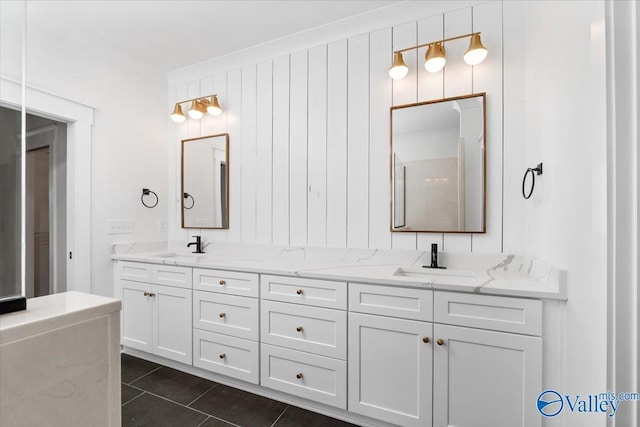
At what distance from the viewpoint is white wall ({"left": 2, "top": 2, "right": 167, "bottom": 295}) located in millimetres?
2199

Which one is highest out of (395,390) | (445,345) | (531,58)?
(531,58)

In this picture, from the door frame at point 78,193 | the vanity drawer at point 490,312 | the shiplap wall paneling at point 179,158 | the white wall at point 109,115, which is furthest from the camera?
the shiplap wall paneling at point 179,158

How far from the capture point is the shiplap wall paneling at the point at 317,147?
2365 millimetres

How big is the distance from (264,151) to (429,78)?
1.42 m

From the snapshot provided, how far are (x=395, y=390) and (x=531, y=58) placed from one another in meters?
2.06

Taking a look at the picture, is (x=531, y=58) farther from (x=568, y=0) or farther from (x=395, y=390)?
(x=395, y=390)

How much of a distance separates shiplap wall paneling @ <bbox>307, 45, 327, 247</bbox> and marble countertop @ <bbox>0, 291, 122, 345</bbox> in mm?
1738

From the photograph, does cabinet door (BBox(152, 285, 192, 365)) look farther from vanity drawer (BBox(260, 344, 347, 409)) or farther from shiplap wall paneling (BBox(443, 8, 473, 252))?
shiplap wall paneling (BBox(443, 8, 473, 252))

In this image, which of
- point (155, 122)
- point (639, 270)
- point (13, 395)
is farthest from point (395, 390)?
point (155, 122)

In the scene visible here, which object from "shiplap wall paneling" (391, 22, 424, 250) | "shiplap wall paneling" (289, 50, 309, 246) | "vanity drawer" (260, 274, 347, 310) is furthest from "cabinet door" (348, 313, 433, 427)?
"shiplap wall paneling" (289, 50, 309, 246)

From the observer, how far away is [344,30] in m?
2.28

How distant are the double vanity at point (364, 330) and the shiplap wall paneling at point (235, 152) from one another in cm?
61

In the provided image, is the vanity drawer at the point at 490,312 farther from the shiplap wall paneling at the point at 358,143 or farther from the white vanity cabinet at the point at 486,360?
the shiplap wall paneling at the point at 358,143
